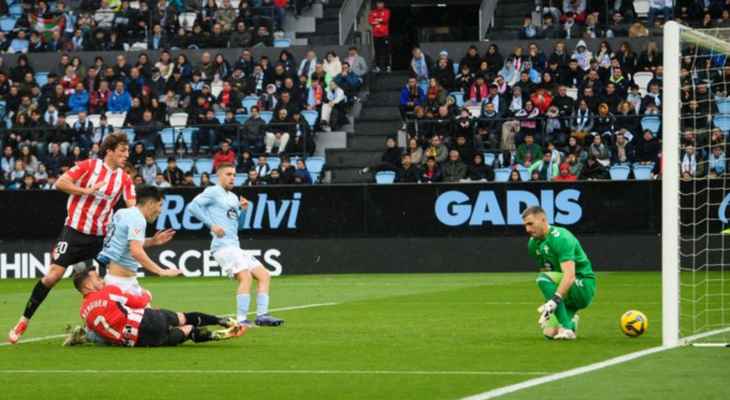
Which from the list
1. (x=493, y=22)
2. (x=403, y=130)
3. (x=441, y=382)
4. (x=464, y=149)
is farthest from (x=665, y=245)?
(x=493, y=22)

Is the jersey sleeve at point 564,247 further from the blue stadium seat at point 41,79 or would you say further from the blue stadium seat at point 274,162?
the blue stadium seat at point 41,79

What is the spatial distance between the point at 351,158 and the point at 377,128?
57.0 inches

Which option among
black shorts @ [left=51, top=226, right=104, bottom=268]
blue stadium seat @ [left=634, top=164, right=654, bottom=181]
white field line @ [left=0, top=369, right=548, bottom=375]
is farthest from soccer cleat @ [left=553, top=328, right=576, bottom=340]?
blue stadium seat @ [left=634, top=164, right=654, bottom=181]

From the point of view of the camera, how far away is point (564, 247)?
13398 millimetres

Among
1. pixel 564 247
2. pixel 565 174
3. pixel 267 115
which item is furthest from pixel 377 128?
pixel 564 247

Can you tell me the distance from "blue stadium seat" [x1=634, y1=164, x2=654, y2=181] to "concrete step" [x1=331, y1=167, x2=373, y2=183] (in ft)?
18.7

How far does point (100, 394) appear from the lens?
9570mm

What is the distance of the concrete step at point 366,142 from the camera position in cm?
3322

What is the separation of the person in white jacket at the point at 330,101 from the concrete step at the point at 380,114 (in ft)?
3.09

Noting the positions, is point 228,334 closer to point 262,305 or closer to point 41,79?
point 262,305

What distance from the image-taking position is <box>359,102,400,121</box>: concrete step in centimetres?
3416

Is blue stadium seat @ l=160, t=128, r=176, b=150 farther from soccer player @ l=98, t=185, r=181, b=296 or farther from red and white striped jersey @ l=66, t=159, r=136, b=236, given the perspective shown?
soccer player @ l=98, t=185, r=181, b=296

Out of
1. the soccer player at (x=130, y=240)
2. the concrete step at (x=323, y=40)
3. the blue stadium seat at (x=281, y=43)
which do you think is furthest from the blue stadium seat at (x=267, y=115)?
the soccer player at (x=130, y=240)

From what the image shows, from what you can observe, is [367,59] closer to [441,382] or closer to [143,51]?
[143,51]
